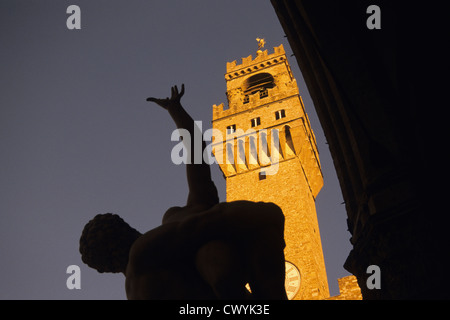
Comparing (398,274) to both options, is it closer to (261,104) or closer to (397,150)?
(397,150)

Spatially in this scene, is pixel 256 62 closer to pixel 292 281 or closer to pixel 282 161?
pixel 282 161

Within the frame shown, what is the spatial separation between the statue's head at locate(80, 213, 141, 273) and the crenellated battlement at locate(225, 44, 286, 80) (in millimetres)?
24653

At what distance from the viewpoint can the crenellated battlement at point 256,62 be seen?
25750mm

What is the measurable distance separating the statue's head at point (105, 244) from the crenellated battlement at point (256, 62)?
24.7 m

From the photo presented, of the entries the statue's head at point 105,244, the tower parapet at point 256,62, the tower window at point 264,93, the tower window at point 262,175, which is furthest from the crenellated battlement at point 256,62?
the statue's head at point 105,244

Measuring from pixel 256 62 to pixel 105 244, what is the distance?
83.2 feet

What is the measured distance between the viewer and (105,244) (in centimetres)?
183

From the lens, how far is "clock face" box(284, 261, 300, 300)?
16562 millimetres

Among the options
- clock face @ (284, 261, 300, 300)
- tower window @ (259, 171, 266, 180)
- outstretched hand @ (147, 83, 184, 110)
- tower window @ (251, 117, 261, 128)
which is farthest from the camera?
tower window @ (251, 117, 261, 128)

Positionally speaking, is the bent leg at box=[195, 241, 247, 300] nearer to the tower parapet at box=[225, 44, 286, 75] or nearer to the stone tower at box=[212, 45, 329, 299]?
the stone tower at box=[212, 45, 329, 299]

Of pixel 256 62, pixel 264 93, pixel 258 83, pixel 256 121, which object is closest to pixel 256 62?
pixel 256 62

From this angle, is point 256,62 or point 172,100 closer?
point 172,100

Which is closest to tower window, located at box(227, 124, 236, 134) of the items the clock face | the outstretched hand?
the clock face
